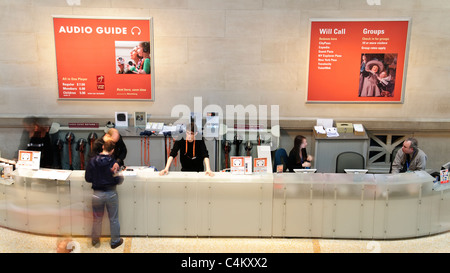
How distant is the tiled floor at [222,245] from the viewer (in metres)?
4.64

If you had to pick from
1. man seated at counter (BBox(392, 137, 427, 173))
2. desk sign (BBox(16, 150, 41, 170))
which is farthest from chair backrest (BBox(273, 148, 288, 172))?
desk sign (BBox(16, 150, 41, 170))

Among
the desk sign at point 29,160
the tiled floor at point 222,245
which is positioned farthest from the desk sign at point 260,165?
the desk sign at point 29,160

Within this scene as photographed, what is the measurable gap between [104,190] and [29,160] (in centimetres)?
108

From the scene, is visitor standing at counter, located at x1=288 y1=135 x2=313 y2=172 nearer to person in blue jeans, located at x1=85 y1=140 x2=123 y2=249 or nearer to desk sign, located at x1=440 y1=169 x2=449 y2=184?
desk sign, located at x1=440 y1=169 x2=449 y2=184

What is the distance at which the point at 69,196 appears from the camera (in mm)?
4719

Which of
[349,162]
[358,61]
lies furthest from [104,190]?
[358,61]

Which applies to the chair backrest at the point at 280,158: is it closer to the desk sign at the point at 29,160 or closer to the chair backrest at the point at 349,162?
the chair backrest at the point at 349,162

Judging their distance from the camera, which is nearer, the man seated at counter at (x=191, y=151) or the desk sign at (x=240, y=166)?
the desk sign at (x=240, y=166)

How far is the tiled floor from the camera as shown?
183 inches

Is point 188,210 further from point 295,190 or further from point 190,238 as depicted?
point 295,190

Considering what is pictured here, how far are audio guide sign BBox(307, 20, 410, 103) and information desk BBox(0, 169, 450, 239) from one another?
279cm

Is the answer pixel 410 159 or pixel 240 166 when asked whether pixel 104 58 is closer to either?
pixel 240 166

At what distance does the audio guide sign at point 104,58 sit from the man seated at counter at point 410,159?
4114 millimetres

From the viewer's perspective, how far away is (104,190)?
4.52 meters
